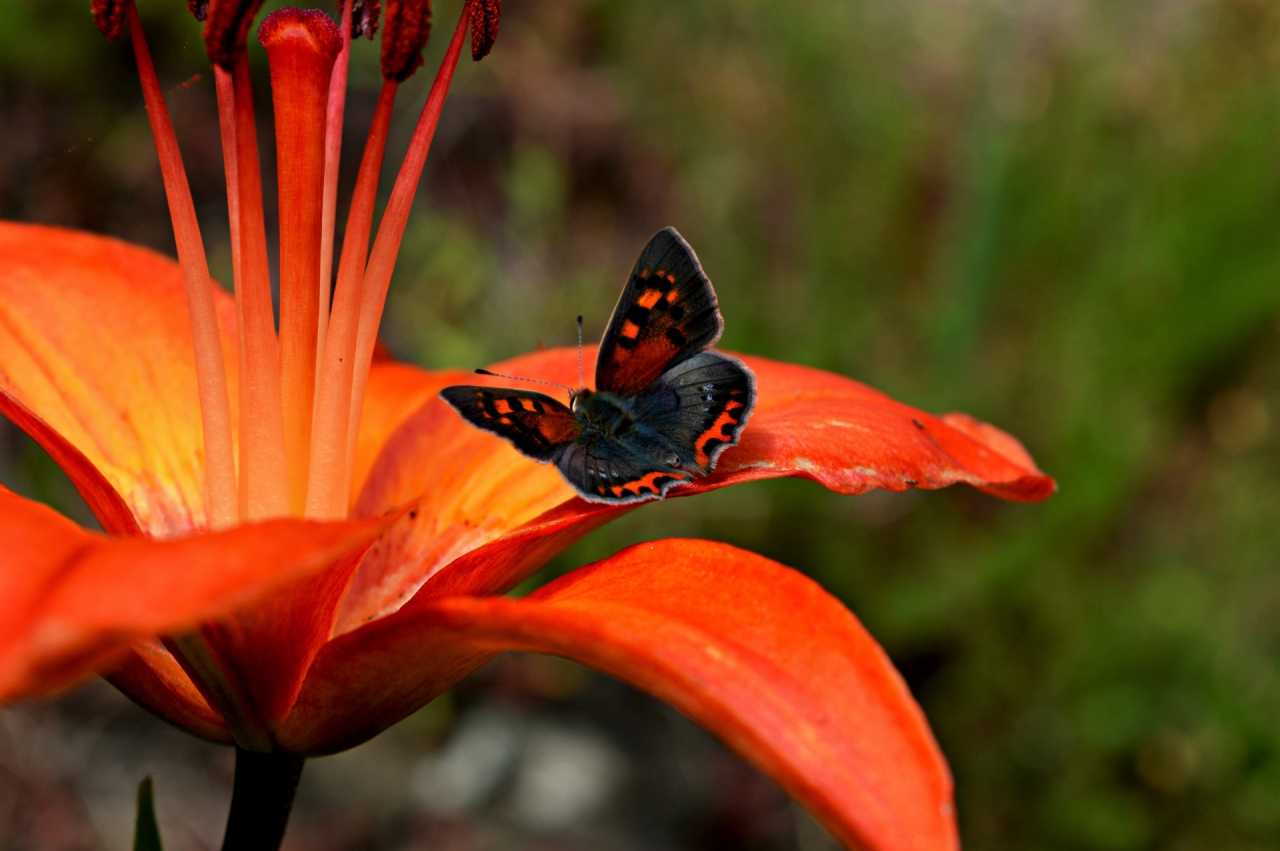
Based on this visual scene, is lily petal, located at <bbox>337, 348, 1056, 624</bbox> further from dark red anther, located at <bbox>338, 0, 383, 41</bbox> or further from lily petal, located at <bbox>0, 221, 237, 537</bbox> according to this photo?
dark red anther, located at <bbox>338, 0, 383, 41</bbox>

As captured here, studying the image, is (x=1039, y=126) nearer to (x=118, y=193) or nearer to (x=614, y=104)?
(x=614, y=104)

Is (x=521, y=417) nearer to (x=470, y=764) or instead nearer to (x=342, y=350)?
(x=342, y=350)

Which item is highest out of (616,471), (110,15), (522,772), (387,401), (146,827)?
(110,15)

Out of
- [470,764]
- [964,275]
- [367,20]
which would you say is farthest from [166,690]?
[964,275]

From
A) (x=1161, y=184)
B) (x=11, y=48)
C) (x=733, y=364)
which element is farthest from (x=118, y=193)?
(x=1161, y=184)

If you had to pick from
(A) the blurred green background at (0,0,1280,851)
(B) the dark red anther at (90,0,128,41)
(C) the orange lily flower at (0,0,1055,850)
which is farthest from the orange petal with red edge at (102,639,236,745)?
(A) the blurred green background at (0,0,1280,851)

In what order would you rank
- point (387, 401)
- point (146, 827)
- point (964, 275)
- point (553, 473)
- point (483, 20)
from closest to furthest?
point (146, 827)
point (483, 20)
point (553, 473)
point (387, 401)
point (964, 275)

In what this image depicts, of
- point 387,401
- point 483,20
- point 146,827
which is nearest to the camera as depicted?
point 146,827
